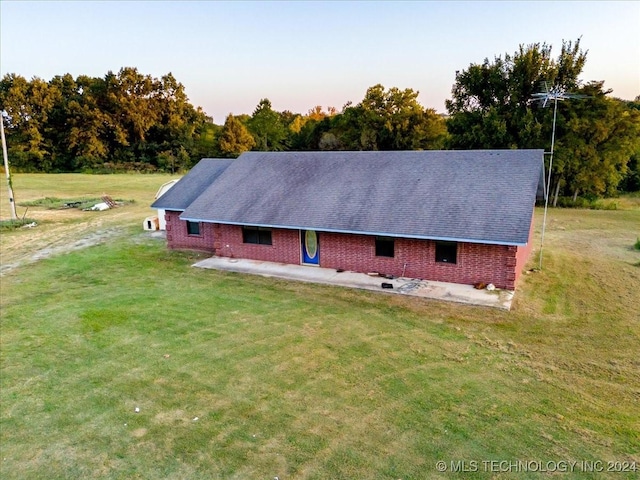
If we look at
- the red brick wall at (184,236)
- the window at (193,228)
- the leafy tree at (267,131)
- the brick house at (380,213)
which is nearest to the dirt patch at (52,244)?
the red brick wall at (184,236)

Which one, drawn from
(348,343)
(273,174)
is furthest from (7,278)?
(348,343)

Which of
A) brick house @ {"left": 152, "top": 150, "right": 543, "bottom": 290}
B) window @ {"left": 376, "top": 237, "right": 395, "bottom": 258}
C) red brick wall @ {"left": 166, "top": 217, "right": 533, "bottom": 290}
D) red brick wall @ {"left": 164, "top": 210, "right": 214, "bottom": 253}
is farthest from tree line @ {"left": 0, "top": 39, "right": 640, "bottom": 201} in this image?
red brick wall @ {"left": 164, "top": 210, "right": 214, "bottom": 253}

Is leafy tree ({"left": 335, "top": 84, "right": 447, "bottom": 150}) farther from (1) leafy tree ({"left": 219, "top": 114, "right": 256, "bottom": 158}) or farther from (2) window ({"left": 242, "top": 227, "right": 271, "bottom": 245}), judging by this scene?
(2) window ({"left": 242, "top": 227, "right": 271, "bottom": 245})

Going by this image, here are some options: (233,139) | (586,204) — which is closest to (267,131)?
(233,139)

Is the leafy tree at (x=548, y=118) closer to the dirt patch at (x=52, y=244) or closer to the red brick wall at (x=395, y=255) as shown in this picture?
the red brick wall at (x=395, y=255)

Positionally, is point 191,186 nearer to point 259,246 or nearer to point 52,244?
point 259,246

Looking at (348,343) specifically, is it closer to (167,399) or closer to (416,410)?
(416,410)
